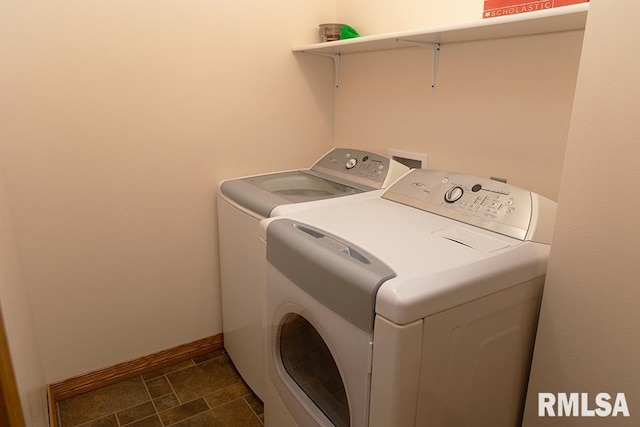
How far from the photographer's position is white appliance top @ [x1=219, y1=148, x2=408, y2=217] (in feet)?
5.30

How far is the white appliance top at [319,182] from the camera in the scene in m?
1.62

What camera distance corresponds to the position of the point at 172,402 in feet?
5.94

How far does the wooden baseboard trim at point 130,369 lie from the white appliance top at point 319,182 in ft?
2.61

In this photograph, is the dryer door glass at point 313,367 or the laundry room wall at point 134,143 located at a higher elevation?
the laundry room wall at point 134,143

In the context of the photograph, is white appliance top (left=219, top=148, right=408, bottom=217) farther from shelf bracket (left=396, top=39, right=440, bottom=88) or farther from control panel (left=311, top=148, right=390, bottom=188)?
shelf bracket (left=396, top=39, right=440, bottom=88)

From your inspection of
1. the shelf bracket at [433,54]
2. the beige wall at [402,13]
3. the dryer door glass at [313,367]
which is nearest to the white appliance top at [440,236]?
the dryer door glass at [313,367]

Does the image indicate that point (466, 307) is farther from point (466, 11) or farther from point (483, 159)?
point (466, 11)

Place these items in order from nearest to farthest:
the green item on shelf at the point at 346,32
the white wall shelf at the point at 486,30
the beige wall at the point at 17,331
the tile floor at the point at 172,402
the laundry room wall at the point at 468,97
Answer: the beige wall at the point at 17,331 → the white wall shelf at the point at 486,30 → the laundry room wall at the point at 468,97 → the tile floor at the point at 172,402 → the green item on shelf at the point at 346,32

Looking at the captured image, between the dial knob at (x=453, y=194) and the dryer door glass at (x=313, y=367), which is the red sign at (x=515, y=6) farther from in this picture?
the dryer door glass at (x=313, y=367)

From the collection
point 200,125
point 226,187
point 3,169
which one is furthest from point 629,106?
point 3,169

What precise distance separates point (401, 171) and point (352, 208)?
42 centimetres

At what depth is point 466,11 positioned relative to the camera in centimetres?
154

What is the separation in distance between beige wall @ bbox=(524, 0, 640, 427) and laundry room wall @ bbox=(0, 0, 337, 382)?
1395 mm

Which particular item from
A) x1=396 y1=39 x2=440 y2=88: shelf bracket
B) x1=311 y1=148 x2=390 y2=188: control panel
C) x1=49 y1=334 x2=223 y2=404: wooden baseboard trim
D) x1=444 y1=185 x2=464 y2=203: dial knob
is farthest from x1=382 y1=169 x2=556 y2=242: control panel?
x1=49 y1=334 x2=223 y2=404: wooden baseboard trim
